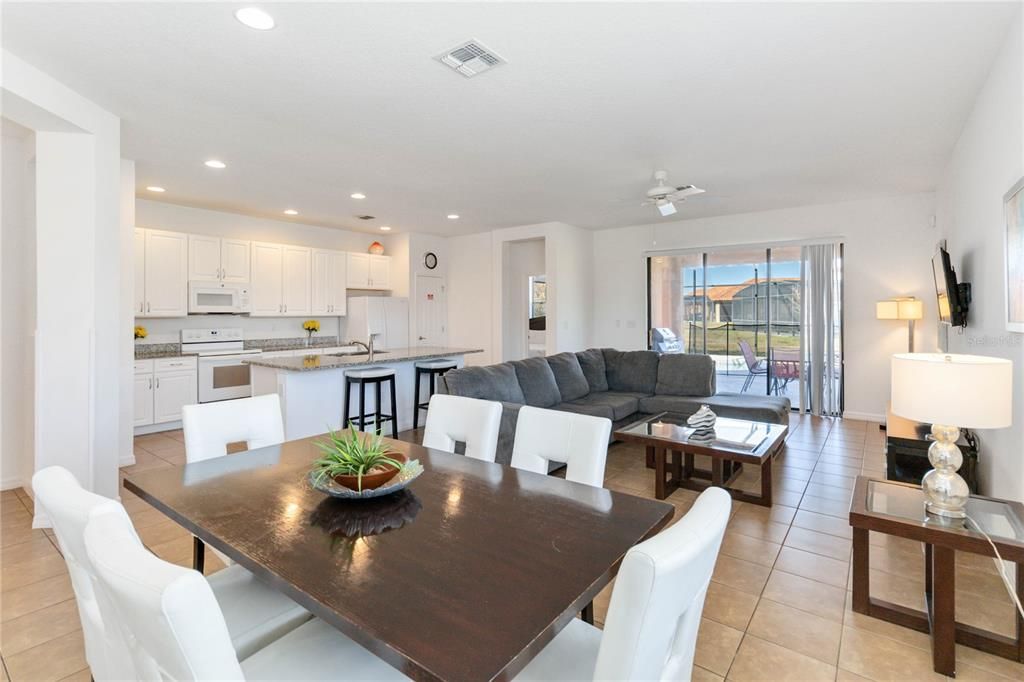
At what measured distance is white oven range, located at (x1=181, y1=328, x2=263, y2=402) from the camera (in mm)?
5703

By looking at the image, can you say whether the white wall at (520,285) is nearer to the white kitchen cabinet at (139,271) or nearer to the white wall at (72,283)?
the white kitchen cabinet at (139,271)

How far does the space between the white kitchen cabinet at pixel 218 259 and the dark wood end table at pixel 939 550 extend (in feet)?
21.5

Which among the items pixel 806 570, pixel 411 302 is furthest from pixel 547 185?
pixel 806 570

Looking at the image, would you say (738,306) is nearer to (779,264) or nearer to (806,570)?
(779,264)

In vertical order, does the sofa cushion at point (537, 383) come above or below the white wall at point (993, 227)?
below

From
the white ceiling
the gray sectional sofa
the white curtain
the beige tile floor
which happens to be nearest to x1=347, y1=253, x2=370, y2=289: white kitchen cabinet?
the white ceiling

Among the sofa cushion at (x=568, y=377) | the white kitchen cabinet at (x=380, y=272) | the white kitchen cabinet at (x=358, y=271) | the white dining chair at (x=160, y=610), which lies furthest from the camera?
the white kitchen cabinet at (x=380, y=272)

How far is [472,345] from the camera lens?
8.14 metres

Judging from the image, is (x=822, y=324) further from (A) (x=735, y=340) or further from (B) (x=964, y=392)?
(B) (x=964, y=392)

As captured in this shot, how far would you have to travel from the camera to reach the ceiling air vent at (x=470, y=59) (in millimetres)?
2486

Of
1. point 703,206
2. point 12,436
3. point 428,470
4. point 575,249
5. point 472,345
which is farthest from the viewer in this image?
point 472,345

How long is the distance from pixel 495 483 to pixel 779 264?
20.5 feet

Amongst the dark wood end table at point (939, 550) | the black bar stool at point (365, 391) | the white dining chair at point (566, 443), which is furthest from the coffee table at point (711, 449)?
the black bar stool at point (365, 391)

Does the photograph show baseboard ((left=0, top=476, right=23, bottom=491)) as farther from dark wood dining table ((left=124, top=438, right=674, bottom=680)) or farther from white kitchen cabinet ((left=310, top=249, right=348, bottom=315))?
white kitchen cabinet ((left=310, top=249, right=348, bottom=315))
